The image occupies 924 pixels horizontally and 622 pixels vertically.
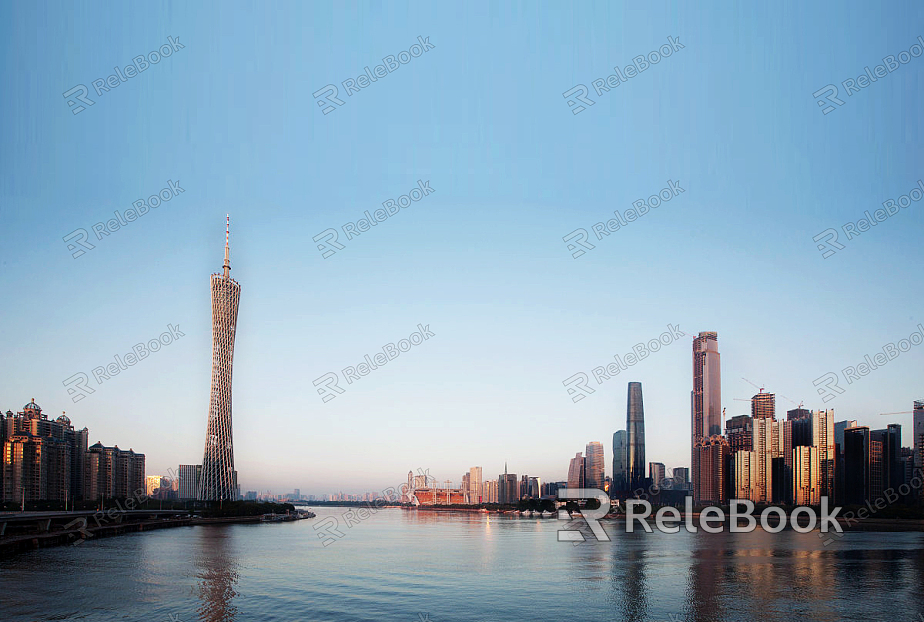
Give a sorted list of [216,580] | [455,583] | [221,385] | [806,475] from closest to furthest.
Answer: [455,583] < [216,580] < [221,385] < [806,475]

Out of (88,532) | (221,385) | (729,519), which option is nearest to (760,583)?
(88,532)

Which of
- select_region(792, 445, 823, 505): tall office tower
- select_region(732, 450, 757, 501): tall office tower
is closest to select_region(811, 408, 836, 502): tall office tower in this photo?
select_region(792, 445, 823, 505): tall office tower

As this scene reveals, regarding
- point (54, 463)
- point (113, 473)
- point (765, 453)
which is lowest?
point (765, 453)

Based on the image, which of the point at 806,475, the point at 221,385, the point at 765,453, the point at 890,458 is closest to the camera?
the point at 221,385

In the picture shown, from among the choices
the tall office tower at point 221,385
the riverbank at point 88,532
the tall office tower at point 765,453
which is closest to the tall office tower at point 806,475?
the tall office tower at point 765,453

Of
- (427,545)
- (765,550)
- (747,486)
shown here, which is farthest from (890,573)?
(747,486)

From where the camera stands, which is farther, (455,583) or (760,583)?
(760,583)

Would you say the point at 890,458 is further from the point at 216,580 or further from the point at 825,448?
the point at 216,580

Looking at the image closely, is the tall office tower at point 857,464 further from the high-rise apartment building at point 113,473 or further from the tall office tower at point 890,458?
the high-rise apartment building at point 113,473
